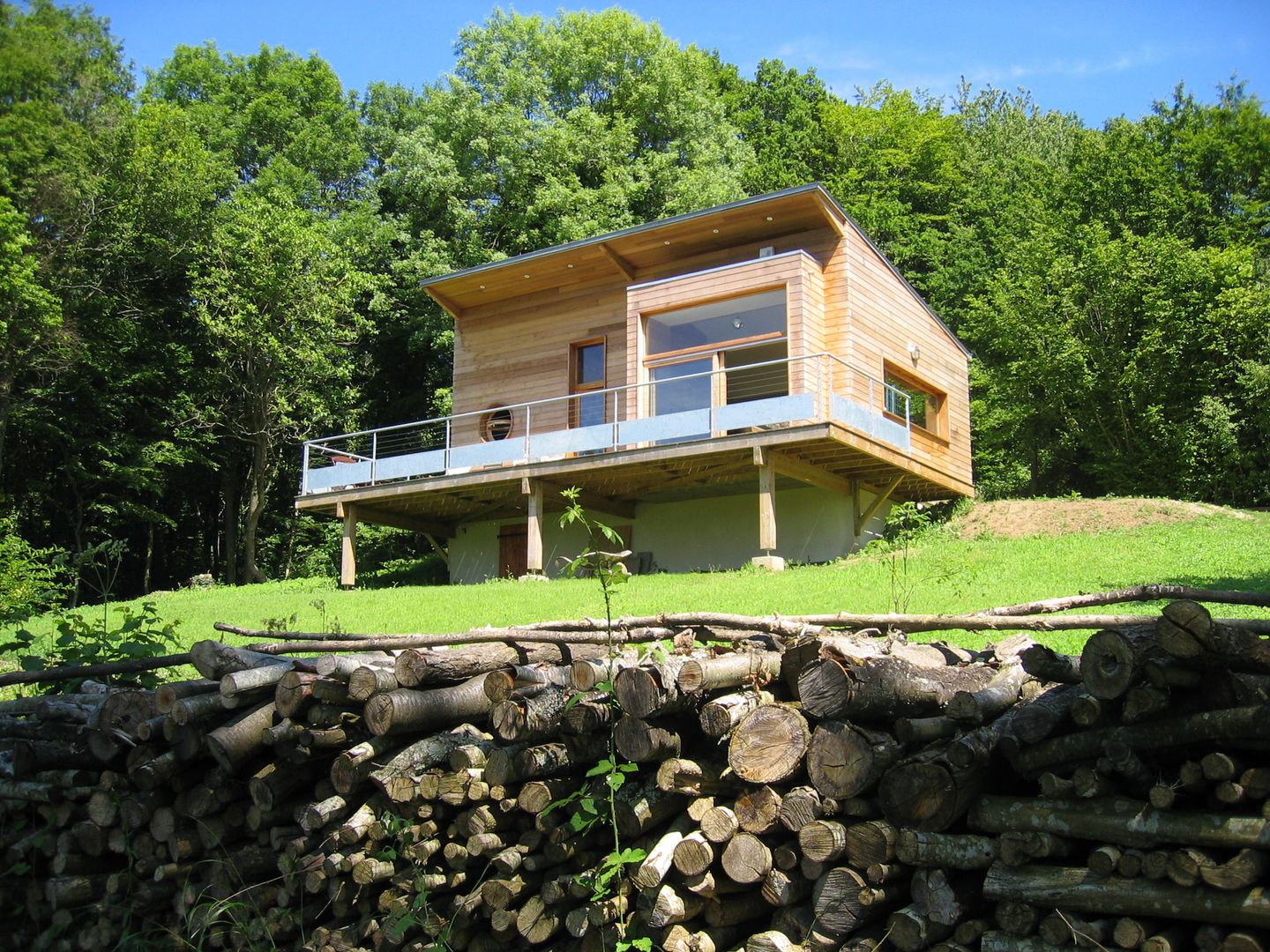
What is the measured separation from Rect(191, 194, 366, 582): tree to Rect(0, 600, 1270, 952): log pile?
25.1m

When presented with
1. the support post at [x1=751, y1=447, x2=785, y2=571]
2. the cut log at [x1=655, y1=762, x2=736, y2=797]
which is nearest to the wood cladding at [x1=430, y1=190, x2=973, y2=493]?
the support post at [x1=751, y1=447, x2=785, y2=571]

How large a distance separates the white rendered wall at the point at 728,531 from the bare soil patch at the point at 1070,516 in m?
1.88

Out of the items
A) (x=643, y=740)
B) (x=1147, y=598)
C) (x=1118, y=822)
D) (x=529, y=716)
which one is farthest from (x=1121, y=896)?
(x=1147, y=598)

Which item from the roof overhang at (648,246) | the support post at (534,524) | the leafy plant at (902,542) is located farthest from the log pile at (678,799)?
the roof overhang at (648,246)

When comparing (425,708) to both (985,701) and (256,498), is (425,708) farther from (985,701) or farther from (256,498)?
(256,498)

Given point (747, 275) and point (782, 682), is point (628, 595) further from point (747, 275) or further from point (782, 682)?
point (782, 682)

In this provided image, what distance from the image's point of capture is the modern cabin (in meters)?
18.7

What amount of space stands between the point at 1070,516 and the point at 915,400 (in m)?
4.21

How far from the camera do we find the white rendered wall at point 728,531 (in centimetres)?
1984

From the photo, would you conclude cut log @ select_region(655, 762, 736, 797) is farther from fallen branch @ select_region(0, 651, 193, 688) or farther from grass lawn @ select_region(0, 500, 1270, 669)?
grass lawn @ select_region(0, 500, 1270, 669)

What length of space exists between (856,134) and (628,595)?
30864 mm

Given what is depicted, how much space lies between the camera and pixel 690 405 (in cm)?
1964

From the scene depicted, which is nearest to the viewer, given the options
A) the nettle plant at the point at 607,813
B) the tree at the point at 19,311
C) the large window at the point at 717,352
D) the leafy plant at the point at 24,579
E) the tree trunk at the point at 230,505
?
the nettle plant at the point at 607,813

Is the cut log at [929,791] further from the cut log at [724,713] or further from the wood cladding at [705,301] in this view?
the wood cladding at [705,301]
